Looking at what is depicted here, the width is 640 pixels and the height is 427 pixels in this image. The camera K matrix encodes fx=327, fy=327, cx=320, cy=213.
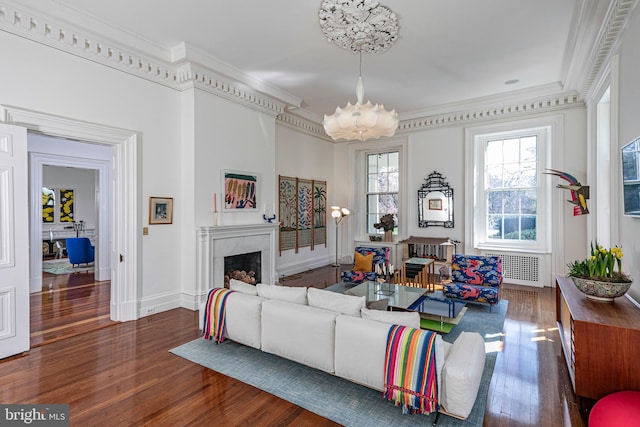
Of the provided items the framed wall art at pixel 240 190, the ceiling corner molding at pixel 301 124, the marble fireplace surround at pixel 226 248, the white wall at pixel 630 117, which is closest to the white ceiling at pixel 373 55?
the white wall at pixel 630 117

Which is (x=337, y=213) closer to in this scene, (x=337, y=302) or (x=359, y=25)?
(x=359, y=25)

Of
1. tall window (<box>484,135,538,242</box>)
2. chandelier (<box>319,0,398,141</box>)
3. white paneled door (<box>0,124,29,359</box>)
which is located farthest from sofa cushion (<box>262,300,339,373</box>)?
tall window (<box>484,135,538,242</box>)

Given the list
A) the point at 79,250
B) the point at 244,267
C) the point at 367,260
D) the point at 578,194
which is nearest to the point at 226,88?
the point at 244,267

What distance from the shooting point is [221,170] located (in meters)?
4.98

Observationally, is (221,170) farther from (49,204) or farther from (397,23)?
(49,204)

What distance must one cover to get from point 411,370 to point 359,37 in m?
3.65

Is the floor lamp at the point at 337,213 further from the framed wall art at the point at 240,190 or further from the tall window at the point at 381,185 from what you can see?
the framed wall art at the point at 240,190

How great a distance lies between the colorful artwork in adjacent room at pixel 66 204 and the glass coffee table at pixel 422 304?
9948mm

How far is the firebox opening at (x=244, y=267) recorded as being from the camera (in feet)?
16.9

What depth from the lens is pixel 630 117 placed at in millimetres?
2879

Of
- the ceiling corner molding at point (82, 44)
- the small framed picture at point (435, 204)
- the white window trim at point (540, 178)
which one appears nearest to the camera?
the ceiling corner molding at point (82, 44)

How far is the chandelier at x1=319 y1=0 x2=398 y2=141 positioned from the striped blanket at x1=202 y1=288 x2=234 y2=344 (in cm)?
230

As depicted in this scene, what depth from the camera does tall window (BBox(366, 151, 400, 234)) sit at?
764 centimetres

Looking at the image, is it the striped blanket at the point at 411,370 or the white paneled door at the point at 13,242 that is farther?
the white paneled door at the point at 13,242
